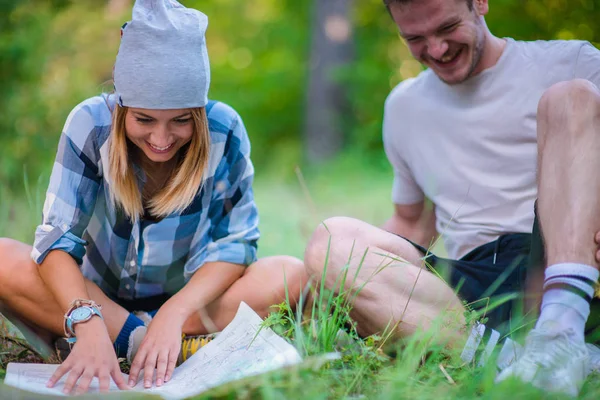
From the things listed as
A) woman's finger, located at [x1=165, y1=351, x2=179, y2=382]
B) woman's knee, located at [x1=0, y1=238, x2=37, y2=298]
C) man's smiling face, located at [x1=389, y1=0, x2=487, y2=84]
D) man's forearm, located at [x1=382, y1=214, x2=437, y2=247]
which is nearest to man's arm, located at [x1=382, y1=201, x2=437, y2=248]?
man's forearm, located at [x1=382, y1=214, x2=437, y2=247]

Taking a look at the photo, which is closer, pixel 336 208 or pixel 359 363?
pixel 359 363

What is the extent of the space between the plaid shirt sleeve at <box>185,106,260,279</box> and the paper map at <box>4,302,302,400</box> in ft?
0.77

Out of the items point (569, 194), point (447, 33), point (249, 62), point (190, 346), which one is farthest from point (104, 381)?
point (249, 62)

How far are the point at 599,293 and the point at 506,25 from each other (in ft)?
19.7

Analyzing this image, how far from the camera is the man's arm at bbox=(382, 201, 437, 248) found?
245 centimetres

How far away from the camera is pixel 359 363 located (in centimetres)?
164

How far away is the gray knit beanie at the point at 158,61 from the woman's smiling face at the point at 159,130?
0.10ft

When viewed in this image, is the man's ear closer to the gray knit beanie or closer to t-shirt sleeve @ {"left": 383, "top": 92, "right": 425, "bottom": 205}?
t-shirt sleeve @ {"left": 383, "top": 92, "right": 425, "bottom": 205}

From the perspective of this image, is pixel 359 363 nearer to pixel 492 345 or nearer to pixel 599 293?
pixel 492 345

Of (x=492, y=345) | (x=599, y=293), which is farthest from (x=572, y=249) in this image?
(x=492, y=345)

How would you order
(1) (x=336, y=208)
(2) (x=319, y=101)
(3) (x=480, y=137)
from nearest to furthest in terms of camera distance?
(3) (x=480, y=137) → (1) (x=336, y=208) → (2) (x=319, y=101)

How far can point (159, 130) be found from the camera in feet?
6.07

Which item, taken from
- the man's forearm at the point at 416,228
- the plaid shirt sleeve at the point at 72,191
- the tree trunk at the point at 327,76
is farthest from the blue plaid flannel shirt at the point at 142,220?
the tree trunk at the point at 327,76

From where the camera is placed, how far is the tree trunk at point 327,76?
8.21 meters
